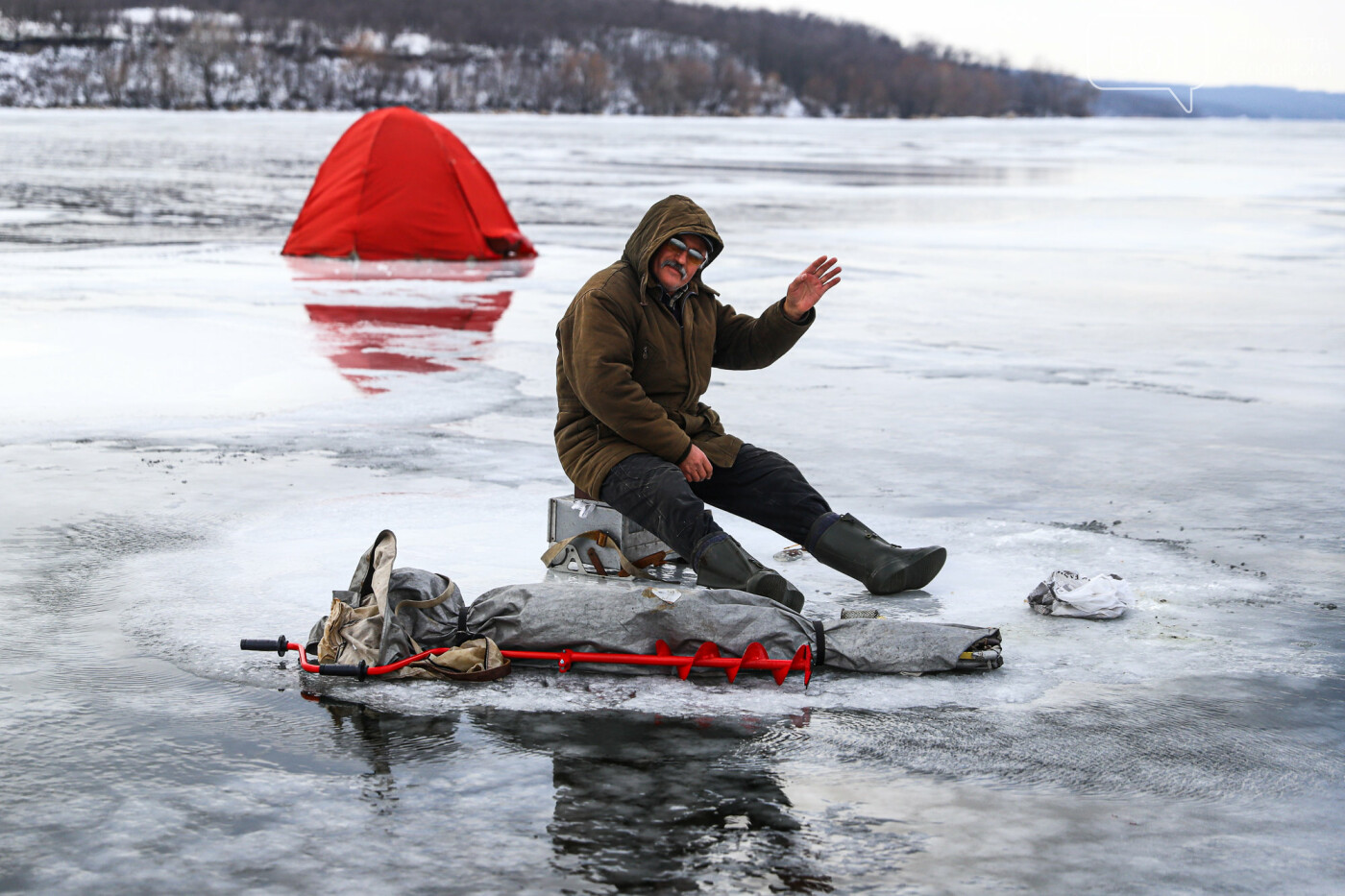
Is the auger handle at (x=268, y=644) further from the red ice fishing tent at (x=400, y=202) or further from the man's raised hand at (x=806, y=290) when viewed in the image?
the red ice fishing tent at (x=400, y=202)

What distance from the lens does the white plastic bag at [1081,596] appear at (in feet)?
14.1

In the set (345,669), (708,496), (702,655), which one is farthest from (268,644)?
(708,496)

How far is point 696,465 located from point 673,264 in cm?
65

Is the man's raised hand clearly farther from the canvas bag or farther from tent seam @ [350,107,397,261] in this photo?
tent seam @ [350,107,397,261]

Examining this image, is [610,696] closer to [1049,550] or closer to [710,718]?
[710,718]

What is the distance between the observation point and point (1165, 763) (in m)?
3.25

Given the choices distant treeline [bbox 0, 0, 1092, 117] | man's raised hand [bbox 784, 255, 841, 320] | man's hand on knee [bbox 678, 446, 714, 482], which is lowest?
man's hand on knee [bbox 678, 446, 714, 482]

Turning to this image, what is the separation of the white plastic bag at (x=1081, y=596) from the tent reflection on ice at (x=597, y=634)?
0.54m

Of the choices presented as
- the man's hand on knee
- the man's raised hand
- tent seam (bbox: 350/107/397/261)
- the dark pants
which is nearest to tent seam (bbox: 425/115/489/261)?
tent seam (bbox: 350/107/397/261)

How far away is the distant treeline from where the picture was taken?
140875 mm

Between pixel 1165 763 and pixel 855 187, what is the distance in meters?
26.0

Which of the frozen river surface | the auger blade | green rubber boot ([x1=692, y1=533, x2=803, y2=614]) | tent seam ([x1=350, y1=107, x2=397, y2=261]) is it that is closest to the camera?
the frozen river surface

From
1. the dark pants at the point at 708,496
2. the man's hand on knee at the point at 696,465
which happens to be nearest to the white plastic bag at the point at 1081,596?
the dark pants at the point at 708,496

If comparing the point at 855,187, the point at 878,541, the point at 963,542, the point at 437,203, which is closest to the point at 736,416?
the point at 963,542
